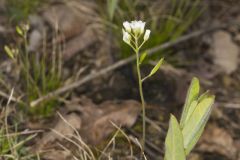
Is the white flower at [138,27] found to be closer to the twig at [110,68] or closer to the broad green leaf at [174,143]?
the broad green leaf at [174,143]

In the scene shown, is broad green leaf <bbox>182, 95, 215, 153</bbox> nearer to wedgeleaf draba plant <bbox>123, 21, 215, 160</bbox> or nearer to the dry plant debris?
wedgeleaf draba plant <bbox>123, 21, 215, 160</bbox>

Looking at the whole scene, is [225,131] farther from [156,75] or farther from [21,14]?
[21,14]

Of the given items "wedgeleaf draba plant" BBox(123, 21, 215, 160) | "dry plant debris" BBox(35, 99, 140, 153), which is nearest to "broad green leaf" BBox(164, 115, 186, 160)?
"wedgeleaf draba plant" BBox(123, 21, 215, 160)

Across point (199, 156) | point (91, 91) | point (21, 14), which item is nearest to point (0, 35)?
point (21, 14)

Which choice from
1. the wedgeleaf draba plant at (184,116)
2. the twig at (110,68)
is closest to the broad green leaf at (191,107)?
the wedgeleaf draba plant at (184,116)

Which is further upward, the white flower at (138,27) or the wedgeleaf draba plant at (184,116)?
the white flower at (138,27)

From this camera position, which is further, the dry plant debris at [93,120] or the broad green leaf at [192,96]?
the dry plant debris at [93,120]
